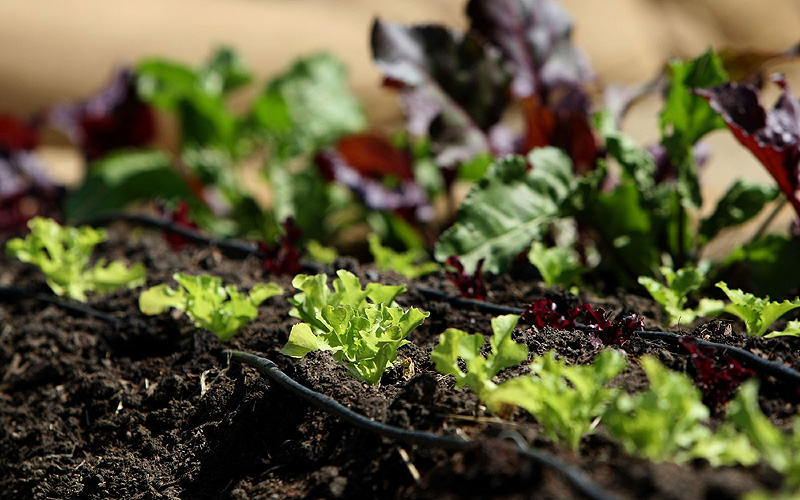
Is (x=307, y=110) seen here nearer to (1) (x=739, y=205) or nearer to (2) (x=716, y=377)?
(1) (x=739, y=205)

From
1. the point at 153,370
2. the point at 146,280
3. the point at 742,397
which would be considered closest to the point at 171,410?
the point at 153,370

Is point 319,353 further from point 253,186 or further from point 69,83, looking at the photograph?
point 69,83

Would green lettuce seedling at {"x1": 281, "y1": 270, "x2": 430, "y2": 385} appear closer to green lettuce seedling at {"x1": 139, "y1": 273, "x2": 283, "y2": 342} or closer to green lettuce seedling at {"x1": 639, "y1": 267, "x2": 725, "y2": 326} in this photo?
green lettuce seedling at {"x1": 139, "y1": 273, "x2": 283, "y2": 342}

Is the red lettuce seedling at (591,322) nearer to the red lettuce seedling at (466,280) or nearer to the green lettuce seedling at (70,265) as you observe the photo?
the red lettuce seedling at (466,280)

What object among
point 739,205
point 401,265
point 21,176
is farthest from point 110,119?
point 739,205

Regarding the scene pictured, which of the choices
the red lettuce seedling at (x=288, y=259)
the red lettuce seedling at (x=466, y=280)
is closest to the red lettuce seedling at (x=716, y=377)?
the red lettuce seedling at (x=466, y=280)

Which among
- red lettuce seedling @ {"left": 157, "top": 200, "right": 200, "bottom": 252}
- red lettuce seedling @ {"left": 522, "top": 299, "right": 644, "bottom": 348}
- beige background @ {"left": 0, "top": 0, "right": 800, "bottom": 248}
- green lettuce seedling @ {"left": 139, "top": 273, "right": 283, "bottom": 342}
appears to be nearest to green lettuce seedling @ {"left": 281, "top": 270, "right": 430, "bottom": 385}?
green lettuce seedling @ {"left": 139, "top": 273, "right": 283, "bottom": 342}
